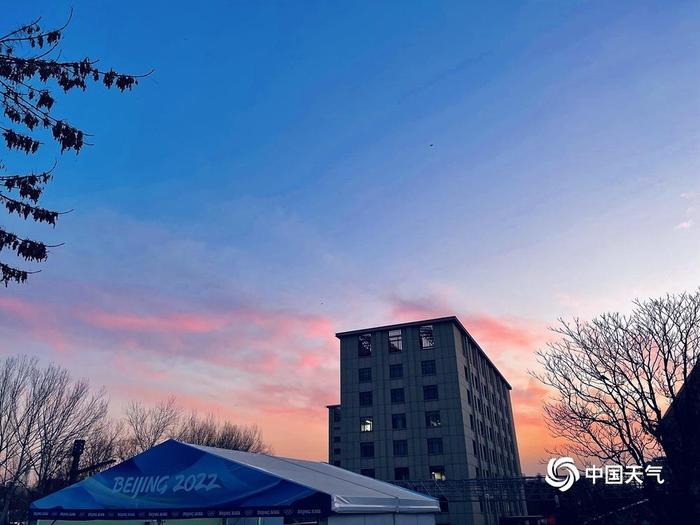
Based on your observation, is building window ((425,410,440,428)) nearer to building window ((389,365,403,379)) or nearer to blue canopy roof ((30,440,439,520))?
building window ((389,365,403,379))

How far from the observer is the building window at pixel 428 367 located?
179 ft

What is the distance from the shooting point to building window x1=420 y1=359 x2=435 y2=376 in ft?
179

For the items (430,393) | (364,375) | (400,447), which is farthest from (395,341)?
(400,447)

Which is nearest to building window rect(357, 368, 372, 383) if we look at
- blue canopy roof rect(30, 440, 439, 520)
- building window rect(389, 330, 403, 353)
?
building window rect(389, 330, 403, 353)

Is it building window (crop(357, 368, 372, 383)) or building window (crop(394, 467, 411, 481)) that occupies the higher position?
building window (crop(357, 368, 372, 383))

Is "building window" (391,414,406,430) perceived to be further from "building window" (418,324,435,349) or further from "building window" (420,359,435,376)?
"building window" (418,324,435,349)

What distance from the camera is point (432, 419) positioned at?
52.4 metres

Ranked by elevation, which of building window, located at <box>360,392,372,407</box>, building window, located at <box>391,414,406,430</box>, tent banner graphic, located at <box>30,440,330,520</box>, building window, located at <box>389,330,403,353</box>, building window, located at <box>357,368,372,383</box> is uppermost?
building window, located at <box>389,330,403,353</box>

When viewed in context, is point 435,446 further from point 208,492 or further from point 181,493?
point 208,492

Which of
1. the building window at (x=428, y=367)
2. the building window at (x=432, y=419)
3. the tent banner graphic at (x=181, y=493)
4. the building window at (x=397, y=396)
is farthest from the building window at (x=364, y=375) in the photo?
the tent banner graphic at (x=181, y=493)

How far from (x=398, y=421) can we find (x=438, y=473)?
653 centimetres

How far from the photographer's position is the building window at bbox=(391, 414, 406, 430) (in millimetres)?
53500

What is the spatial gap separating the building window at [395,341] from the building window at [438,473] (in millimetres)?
12802

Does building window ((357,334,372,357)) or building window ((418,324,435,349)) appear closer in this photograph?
building window ((418,324,435,349))
